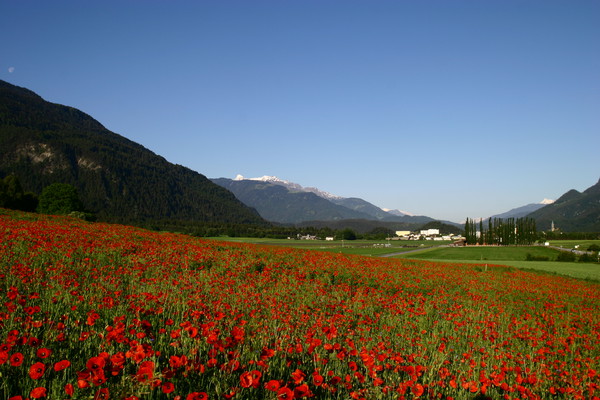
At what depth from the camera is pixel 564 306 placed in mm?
13094

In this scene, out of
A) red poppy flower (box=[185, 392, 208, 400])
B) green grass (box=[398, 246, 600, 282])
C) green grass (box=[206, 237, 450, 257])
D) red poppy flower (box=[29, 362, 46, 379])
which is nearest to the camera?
red poppy flower (box=[29, 362, 46, 379])

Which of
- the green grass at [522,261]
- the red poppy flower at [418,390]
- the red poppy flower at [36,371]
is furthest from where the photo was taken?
the green grass at [522,261]

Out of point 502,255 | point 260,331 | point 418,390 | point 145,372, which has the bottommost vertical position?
point 502,255

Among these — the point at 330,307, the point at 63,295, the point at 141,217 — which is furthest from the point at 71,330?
the point at 141,217

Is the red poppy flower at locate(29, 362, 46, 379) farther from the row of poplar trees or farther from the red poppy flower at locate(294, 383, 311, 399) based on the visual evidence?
the row of poplar trees

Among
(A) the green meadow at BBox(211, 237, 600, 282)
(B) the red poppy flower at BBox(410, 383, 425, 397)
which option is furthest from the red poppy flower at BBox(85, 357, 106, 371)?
(A) the green meadow at BBox(211, 237, 600, 282)

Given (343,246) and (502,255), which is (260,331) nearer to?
(502,255)

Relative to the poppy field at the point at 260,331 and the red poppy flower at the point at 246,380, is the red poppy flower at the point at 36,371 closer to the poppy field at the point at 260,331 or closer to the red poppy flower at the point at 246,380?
the poppy field at the point at 260,331

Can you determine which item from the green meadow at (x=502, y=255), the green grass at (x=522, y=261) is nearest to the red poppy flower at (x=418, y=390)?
the green meadow at (x=502, y=255)

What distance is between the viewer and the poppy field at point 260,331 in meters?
3.15

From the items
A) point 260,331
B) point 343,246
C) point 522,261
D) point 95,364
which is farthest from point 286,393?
point 343,246

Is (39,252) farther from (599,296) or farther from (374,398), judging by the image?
(599,296)

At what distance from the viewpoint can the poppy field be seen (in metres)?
3.15

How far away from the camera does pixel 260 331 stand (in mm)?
5371
